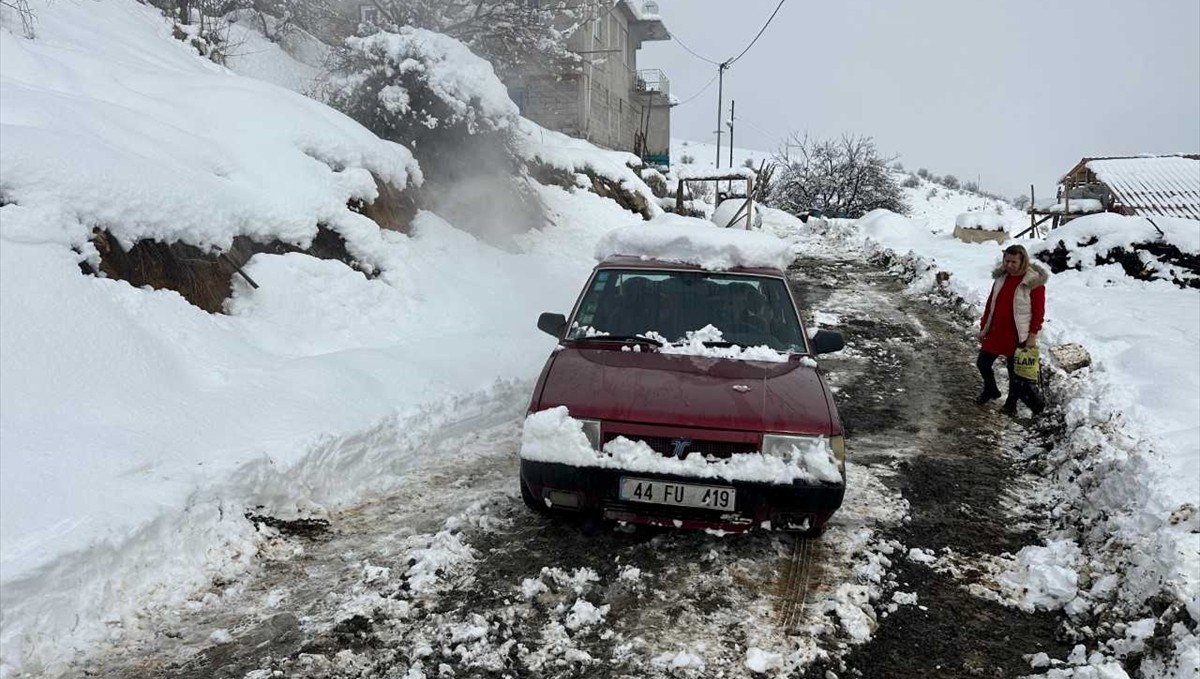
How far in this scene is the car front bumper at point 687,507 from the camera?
11.1 ft

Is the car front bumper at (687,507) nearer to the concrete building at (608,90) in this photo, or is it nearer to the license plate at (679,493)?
the license plate at (679,493)


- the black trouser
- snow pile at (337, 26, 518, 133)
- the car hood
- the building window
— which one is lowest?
the black trouser

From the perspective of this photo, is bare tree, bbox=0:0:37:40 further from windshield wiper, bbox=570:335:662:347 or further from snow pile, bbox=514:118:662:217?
windshield wiper, bbox=570:335:662:347

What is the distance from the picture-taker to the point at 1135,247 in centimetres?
1206

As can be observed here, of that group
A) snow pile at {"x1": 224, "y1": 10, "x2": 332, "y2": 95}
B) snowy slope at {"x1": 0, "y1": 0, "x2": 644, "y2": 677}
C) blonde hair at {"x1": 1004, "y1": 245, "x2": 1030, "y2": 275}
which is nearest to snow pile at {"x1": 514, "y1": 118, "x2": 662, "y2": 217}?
snow pile at {"x1": 224, "y1": 10, "x2": 332, "y2": 95}

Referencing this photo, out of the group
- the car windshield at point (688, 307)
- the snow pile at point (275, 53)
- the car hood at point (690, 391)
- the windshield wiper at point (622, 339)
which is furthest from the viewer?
the snow pile at point (275, 53)

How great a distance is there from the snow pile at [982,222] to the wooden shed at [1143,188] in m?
2.41

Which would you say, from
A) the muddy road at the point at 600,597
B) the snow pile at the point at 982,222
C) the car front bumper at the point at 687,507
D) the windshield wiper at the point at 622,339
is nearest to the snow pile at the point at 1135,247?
the snow pile at the point at 982,222

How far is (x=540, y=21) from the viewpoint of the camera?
55.0 feet

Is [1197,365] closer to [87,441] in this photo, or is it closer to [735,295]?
[735,295]

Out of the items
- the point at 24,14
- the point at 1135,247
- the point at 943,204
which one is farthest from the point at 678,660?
the point at 943,204

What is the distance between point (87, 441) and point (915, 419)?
244 inches

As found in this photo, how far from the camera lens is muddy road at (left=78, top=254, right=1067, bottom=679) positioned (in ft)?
9.36

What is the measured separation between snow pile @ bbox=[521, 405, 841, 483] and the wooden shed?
23.3m
